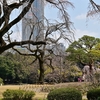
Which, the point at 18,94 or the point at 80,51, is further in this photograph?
the point at 80,51

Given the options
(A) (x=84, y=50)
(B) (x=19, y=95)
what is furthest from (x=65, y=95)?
(A) (x=84, y=50)

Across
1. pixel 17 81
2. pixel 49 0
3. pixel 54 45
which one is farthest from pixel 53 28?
pixel 17 81

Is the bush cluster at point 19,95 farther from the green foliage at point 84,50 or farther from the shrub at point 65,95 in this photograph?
the green foliage at point 84,50

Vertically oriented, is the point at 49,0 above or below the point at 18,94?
above

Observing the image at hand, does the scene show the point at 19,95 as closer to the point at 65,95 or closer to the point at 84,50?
the point at 65,95

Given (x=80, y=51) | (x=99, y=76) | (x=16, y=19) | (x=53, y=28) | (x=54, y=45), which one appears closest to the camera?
(x=16, y=19)

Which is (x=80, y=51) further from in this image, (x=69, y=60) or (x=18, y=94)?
(x=18, y=94)

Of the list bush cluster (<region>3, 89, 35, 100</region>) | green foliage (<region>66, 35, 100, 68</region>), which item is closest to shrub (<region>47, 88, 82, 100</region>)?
bush cluster (<region>3, 89, 35, 100</region>)

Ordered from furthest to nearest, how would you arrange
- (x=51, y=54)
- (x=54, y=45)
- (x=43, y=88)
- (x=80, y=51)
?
(x=80, y=51) → (x=51, y=54) → (x=54, y=45) → (x=43, y=88)

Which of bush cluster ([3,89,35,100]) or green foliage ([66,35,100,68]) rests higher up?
green foliage ([66,35,100,68])

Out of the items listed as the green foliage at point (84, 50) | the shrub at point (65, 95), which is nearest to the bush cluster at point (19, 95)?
the shrub at point (65, 95)

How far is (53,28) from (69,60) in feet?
50.2

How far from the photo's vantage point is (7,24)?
12234 millimetres

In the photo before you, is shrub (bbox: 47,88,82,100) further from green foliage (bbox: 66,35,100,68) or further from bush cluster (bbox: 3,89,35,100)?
green foliage (bbox: 66,35,100,68)
